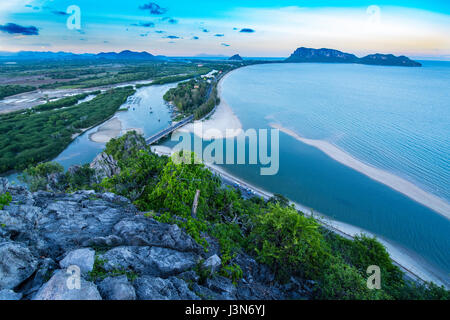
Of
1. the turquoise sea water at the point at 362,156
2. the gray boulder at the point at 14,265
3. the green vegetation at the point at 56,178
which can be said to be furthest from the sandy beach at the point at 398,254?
the green vegetation at the point at 56,178

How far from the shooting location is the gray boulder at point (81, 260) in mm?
7777

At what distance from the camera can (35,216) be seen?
410 inches

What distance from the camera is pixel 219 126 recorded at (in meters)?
60.8

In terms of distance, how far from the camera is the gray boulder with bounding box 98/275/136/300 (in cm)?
667

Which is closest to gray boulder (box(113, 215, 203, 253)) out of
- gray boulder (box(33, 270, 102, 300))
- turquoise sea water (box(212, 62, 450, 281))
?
gray boulder (box(33, 270, 102, 300))

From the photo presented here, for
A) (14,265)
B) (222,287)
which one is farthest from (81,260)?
(222,287)

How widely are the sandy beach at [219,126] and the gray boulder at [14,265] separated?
46052 millimetres

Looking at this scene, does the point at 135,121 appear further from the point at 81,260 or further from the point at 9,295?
the point at 9,295

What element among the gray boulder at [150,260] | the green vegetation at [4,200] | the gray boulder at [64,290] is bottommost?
the gray boulder at [150,260]

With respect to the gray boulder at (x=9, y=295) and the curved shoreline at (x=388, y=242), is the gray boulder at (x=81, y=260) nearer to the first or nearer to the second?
the gray boulder at (x=9, y=295)

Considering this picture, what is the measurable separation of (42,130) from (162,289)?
65.0 meters

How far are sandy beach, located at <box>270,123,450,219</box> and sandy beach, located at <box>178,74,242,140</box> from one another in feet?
59.2
